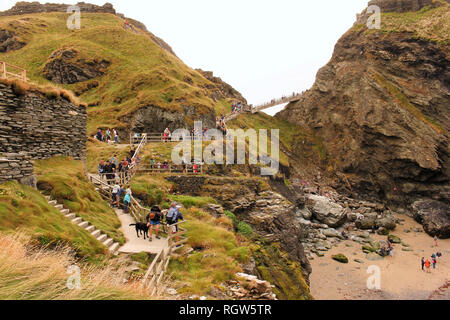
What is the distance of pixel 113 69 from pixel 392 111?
52.2 m

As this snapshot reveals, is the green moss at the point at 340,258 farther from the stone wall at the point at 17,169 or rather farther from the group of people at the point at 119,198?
the stone wall at the point at 17,169

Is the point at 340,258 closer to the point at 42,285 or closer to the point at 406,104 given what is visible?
the point at 42,285

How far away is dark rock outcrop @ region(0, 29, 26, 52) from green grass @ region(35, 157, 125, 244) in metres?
53.5

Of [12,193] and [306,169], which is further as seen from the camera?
[306,169]

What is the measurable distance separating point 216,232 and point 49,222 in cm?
785

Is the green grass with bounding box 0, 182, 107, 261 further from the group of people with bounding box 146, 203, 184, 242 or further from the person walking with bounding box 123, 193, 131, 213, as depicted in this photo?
the person walking with bounding box 123, 193, 131, 213

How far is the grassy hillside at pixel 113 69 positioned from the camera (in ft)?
121

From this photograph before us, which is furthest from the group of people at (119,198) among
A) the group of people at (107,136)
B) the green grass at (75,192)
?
the group of people at (107,136)

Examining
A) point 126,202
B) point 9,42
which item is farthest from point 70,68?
point 126,202

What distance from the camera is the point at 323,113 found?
59.9 metres

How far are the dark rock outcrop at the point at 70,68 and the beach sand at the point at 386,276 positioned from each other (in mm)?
46095

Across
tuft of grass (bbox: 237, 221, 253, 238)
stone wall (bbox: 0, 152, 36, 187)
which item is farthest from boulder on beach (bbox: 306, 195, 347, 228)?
stone wall (bbox: 0, 152, 36, 187)
